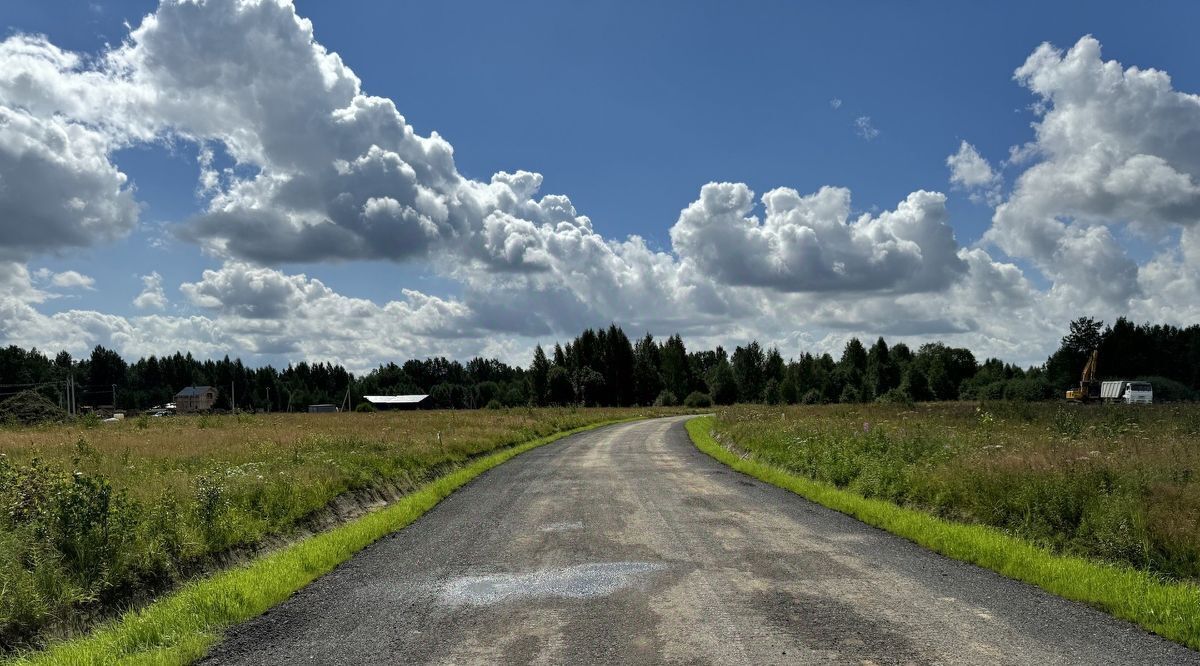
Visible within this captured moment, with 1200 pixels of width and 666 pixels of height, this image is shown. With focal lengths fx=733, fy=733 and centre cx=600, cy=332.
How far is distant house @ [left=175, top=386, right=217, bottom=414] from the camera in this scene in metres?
164

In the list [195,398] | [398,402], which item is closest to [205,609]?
[398,402]

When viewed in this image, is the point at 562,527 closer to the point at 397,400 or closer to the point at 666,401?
the point at 666,401

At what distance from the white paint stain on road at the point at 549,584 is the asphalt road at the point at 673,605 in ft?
0.12

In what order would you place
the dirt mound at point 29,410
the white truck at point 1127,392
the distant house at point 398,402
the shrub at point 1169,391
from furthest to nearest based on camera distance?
the distant house at point 398,402, the shrub at point 1169,391, the white truck at point 1127,392, the dirt mound at point 29,410

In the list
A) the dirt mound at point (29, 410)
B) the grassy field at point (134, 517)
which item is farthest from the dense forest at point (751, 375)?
the grassy field at point (134, 517)

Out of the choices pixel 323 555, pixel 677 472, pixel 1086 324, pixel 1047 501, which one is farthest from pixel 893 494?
Answer: pixel 1086 324

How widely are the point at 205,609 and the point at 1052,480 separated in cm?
1264

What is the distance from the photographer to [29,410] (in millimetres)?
40500

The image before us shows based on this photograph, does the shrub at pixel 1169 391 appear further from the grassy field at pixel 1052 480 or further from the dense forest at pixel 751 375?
the grassy field at pixel 1052 480

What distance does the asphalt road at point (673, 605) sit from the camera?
Answer: 6.46m

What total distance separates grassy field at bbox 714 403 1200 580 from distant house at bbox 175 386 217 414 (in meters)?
171

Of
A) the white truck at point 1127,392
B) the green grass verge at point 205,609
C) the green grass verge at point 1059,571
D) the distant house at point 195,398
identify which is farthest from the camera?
the distant house at point 195,398

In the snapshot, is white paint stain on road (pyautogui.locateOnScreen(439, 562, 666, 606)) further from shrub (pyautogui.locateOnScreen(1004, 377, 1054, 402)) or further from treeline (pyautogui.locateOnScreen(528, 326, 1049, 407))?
treeline (pyautogui.locateOnScreen(528, 326, 1049, 407))

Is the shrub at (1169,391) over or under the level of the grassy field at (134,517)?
under
